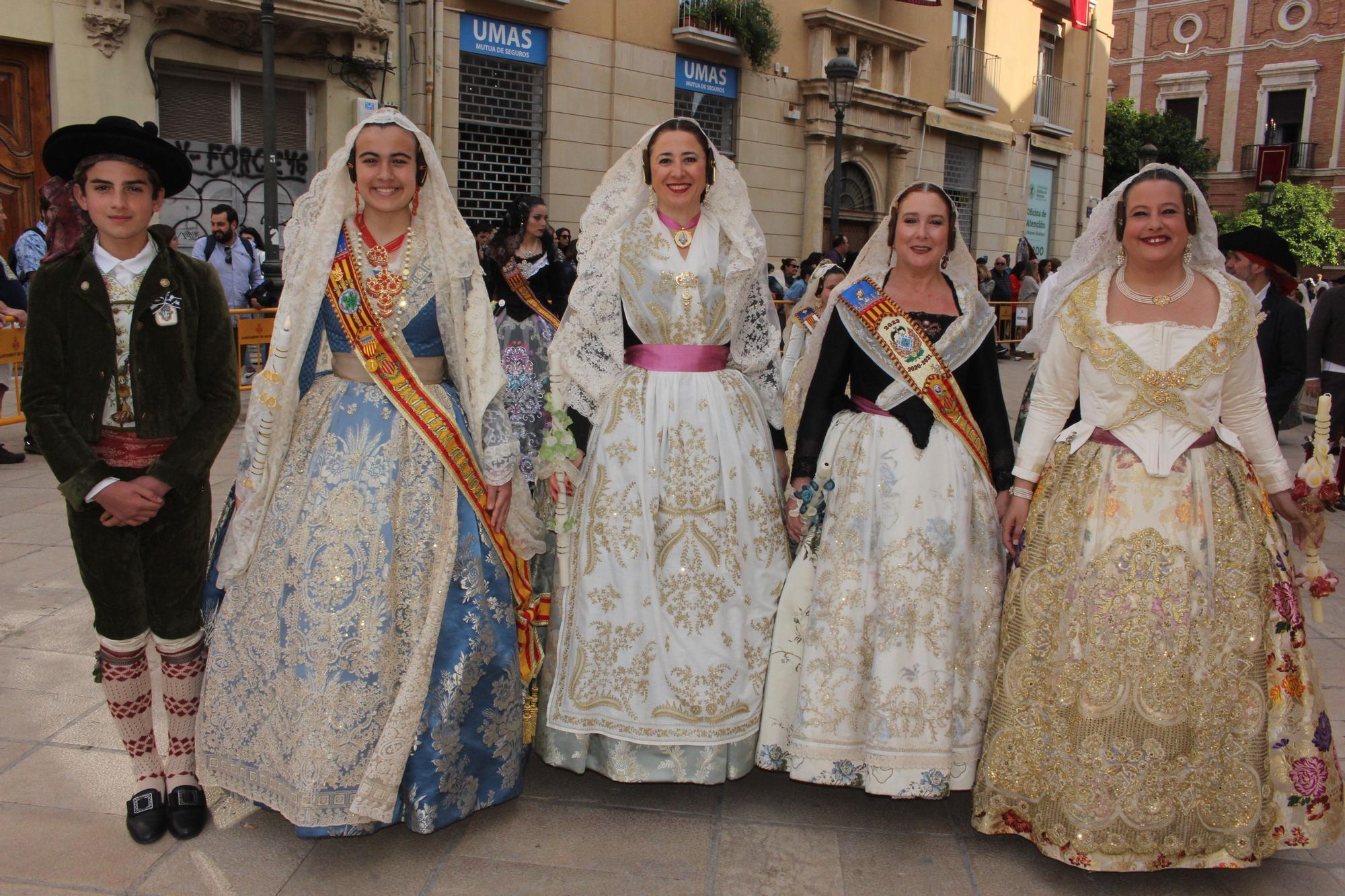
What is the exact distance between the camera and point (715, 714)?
3250mm

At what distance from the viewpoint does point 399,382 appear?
311cm

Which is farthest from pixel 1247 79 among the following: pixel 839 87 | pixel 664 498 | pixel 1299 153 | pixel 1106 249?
pixel 664 498

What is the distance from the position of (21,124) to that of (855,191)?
1314 centimetres

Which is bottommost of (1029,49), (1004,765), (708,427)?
(1004,765)

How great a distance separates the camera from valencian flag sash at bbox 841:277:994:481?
3.31 metres

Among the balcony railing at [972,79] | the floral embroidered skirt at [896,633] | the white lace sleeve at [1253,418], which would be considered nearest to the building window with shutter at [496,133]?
the balcony railing at [972,79]

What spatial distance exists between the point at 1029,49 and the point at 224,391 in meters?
23.0

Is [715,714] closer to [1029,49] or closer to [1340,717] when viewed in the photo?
[1340,717]

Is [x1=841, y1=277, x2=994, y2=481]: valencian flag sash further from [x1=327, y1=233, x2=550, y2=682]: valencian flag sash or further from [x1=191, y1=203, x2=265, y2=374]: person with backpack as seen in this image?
[x1=191, y1=203, x2=265, y2=374]: person with backpack

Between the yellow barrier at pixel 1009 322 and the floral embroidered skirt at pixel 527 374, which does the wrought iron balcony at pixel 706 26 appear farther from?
the floral embroidered skirt at pixel 527 374

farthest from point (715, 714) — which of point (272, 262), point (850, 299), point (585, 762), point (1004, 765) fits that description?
point (272, 262)

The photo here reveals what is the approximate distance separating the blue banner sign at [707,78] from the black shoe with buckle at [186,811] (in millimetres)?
14171

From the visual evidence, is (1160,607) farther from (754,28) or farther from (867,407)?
(754,28)

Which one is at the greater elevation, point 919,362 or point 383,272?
point 383,272
